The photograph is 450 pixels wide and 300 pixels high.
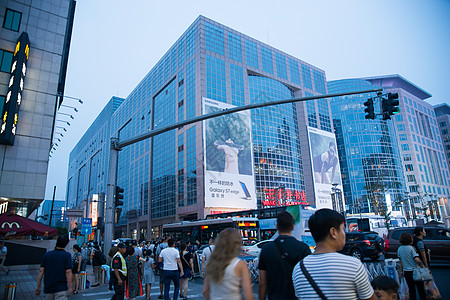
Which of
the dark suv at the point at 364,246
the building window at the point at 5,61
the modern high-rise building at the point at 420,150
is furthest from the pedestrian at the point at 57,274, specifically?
the modern high-rise building at the point at 420,150

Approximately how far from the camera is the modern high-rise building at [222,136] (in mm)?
56625

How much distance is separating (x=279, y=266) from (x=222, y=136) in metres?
53.4

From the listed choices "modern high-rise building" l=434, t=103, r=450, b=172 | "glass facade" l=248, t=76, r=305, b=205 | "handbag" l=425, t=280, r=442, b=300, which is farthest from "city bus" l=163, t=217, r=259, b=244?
"modern high-rise building" l=434, t=103, r=450, b=172

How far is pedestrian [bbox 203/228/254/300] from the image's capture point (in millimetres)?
3748

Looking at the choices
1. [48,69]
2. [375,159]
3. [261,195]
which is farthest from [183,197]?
[375,159]

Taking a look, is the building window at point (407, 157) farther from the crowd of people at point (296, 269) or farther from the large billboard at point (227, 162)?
the crowd of people at point (296, 269)

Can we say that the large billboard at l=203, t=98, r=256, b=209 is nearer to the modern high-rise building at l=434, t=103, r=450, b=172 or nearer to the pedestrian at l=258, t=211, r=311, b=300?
the pedestrian at l=258, t=211, r=311, b=300

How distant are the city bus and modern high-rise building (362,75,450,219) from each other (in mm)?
85194

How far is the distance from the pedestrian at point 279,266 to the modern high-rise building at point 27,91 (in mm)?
19994

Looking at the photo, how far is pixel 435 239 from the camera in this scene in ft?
47.1

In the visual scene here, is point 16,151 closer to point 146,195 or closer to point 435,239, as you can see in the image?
point 435,239

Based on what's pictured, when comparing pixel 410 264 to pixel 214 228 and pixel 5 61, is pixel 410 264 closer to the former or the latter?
pixel 214 228

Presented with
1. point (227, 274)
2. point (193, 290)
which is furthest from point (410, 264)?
point (193, 290)

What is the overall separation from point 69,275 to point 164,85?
7119cm
